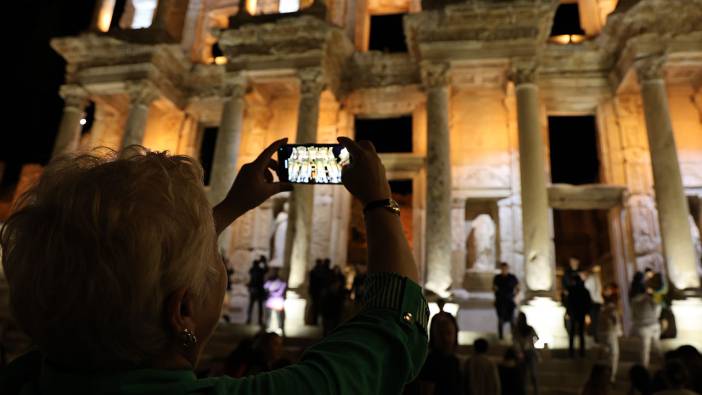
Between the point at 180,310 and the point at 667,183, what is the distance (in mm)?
14552

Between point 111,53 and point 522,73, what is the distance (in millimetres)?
13554

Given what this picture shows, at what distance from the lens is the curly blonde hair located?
996mm

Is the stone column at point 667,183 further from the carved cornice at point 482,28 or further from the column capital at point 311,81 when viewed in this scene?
the column capital at point 311,81

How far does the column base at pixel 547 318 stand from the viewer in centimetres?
1221

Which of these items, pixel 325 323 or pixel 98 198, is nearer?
pixel 98 198

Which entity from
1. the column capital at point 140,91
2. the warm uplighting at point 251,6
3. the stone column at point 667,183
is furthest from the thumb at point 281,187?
the column capital at point 140,91

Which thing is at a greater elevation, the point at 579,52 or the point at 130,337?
the point at 579,52

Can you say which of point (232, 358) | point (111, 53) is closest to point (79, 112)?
point (111, 53)

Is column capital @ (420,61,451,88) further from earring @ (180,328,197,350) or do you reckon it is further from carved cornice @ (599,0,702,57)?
earring @ (180,328,197,350)

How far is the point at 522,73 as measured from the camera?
14695mm

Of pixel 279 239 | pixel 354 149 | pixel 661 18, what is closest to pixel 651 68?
pixel 661 18

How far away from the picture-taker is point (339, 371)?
3.26 feet

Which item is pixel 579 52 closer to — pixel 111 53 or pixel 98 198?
pixel 111 53

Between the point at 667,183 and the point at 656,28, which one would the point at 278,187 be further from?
the point at 656,28
